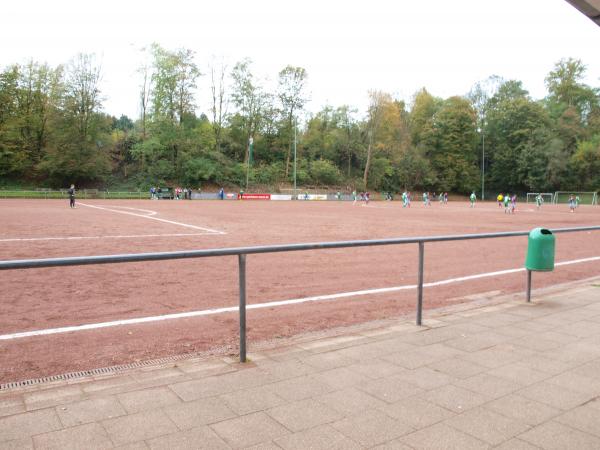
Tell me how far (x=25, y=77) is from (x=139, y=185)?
22748mm

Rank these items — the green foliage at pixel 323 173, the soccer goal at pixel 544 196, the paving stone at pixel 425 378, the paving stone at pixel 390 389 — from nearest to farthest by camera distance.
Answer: the paving stone at pixel 390 389, the paving stone at pixel 425 378, the soccer goal at pixel 544 196, the green foliage at pixel 323 173

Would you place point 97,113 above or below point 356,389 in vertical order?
above

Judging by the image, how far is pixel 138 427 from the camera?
287 centimetres

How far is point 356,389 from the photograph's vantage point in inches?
138

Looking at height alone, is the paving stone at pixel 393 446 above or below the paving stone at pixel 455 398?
above

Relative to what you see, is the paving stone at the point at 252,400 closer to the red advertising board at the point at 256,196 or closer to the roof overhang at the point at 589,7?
the roof overhang at the point at 589,7

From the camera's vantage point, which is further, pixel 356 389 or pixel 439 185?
pixel 439 185

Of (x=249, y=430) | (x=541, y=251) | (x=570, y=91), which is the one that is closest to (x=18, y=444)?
(x=249, y=430)

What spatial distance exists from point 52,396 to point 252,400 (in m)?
1.42

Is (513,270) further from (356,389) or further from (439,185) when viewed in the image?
(439,185)

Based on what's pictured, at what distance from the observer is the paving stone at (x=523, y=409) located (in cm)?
312

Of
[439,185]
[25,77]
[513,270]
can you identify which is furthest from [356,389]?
[439,185]

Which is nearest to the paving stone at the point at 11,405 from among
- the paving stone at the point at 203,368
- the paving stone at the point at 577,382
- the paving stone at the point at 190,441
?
the paving stone at the point at 190,441

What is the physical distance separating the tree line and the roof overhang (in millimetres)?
64886
